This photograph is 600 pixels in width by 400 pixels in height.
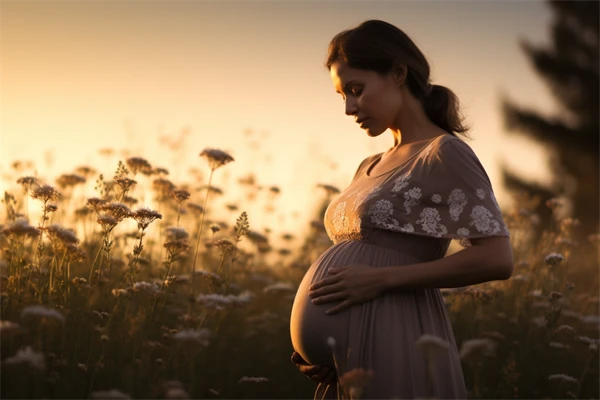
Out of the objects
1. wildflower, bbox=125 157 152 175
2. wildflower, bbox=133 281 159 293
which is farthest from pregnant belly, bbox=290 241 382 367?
wildflower, bbox=125 157 152 175

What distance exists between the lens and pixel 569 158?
20375 mm

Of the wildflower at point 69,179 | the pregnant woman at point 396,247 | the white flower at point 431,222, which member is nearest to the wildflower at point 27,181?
the wildflower at point 69,179

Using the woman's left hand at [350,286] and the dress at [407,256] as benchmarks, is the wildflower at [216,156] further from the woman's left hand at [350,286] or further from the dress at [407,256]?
the woman's left hand at [350,286]

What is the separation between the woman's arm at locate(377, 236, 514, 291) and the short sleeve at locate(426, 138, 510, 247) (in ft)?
0.18

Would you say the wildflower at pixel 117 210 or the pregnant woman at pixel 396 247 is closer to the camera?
the pregnant woman at pixel 396 247

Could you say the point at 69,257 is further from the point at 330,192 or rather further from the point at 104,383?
the point at 330,192

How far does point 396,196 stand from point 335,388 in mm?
786

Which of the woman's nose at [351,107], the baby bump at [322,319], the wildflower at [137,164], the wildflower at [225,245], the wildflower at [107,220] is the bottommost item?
the baby bump at [322,319]

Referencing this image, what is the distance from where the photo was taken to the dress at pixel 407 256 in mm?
2779

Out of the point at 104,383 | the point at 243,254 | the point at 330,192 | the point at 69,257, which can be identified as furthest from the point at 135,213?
the point at 330,192

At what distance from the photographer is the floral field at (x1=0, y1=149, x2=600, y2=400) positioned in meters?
2.93

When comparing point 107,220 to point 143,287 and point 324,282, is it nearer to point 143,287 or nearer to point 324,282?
point 143,287

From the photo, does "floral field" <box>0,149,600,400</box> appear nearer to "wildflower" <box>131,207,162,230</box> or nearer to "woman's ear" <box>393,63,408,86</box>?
"wildflower" <box>131,207,162,230</box>

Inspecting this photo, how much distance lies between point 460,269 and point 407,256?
0.28 metres
